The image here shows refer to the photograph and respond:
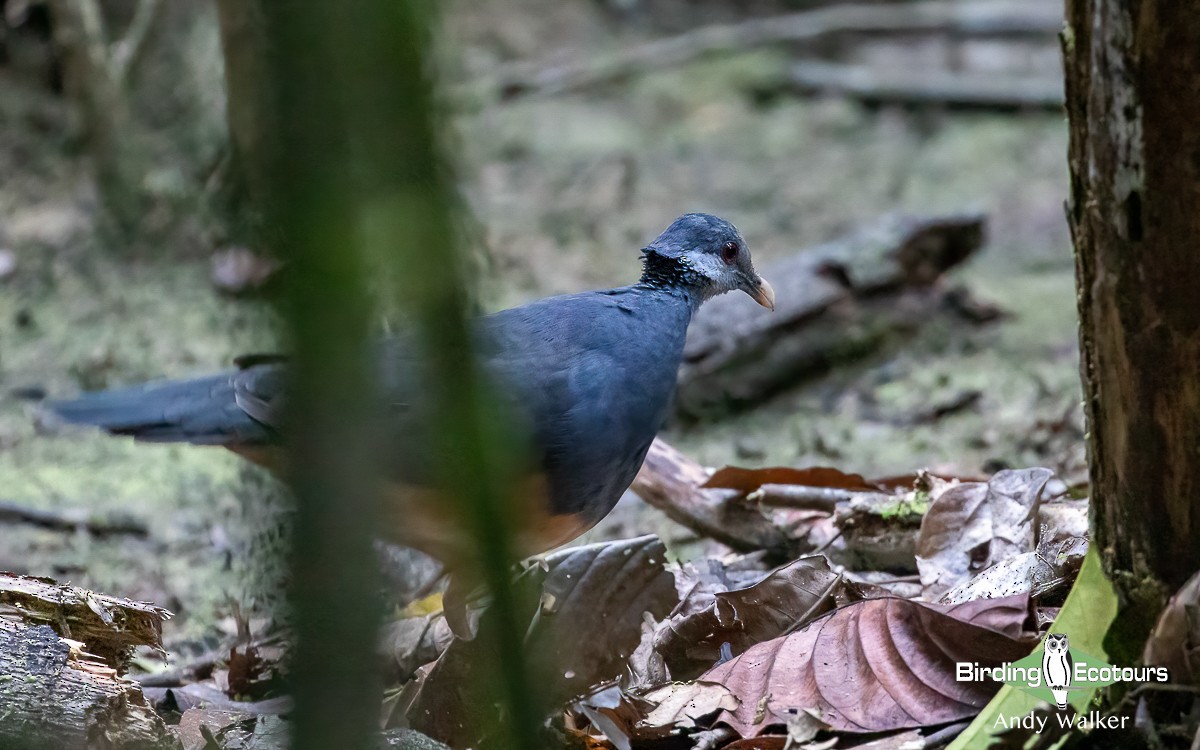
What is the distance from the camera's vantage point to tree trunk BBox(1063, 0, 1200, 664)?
73.8 inches

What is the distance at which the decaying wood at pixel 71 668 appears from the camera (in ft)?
7.11

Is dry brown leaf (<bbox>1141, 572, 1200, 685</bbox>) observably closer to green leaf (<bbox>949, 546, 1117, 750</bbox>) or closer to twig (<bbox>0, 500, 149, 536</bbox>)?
green leaf (<bbox>949, 546, 1117, 750</bbox>)

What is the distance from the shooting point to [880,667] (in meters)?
2.41

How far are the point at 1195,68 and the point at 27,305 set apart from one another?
6.23 metres

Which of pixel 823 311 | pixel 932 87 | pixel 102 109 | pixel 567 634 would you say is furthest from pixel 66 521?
pixel 932 87

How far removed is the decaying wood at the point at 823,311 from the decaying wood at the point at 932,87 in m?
4.03

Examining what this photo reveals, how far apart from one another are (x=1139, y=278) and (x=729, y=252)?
1.59m

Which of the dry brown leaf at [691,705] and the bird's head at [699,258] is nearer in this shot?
the dry brown leaf at [691,705]

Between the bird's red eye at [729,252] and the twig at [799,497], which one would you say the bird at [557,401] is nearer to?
the bird's red eye at [729,252]

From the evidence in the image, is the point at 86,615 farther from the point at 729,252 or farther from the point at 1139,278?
the point at 1139,278

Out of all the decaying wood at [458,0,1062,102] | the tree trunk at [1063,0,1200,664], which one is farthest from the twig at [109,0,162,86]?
the tree trunk at [1063,0,1200,664]

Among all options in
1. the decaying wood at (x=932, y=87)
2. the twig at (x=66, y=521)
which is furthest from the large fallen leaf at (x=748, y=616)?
the decaying wood at (x=932, y=87)

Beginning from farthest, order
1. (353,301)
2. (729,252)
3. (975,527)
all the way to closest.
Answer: (729,252) → (975,527) → (353,301)

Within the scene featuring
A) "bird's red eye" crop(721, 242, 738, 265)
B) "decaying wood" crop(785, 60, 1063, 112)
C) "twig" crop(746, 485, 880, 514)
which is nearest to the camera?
"bird's red eye" crop(721, 242, 738, 265)
